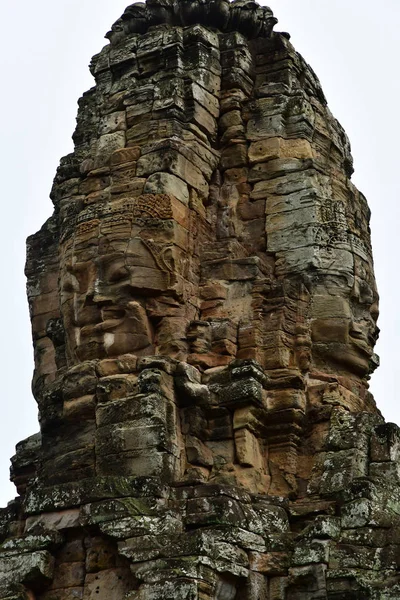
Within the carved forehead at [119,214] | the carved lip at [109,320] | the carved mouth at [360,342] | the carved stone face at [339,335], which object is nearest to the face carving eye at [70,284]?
the carved forehead at [119,214]

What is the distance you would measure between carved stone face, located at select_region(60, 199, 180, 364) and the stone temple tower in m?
0.03

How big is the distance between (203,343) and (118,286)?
4.69ft

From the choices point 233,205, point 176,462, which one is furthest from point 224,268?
point 176,462

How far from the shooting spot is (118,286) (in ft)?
69.4

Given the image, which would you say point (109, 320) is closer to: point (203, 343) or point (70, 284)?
point (70, 284)

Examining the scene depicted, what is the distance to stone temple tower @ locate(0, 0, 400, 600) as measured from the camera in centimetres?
1900

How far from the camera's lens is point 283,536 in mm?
19359

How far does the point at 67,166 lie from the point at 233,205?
9.43 ft

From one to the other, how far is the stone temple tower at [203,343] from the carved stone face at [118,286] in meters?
0.03

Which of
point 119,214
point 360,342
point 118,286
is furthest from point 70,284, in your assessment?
point 360,342

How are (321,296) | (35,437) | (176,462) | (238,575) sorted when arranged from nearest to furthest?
(238,575) < (176,462) < (321,296) < (35,437)

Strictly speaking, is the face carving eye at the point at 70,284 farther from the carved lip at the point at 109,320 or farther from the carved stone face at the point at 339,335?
the carved stone face at the point at 339,335

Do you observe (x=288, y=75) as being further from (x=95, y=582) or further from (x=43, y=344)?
(x=95, y=582)

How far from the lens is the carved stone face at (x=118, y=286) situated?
21.0 metres
